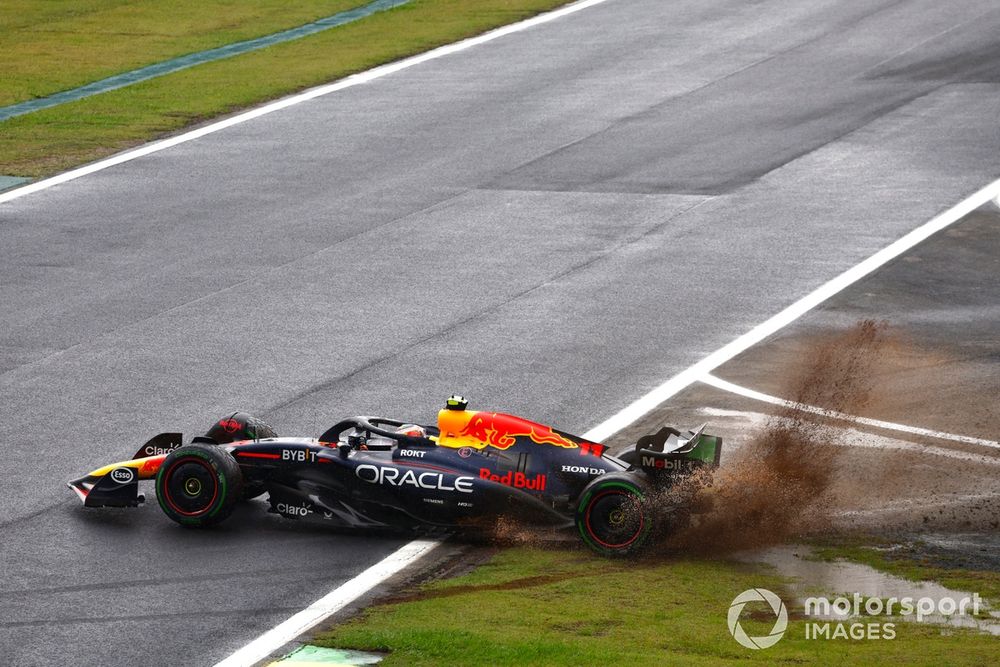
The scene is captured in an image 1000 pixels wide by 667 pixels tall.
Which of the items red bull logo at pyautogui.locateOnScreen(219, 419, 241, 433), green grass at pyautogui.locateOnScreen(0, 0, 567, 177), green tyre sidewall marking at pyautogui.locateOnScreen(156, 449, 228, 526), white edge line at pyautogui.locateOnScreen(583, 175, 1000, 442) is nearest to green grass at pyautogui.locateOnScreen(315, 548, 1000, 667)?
green tyre sidewall marking at pyautogui.locateOnScreen(156, 449, 228, 526)

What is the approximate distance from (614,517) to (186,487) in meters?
4.07

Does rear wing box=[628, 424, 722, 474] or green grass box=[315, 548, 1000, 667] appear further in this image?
rear wing box=[628, 424, 722, 474]

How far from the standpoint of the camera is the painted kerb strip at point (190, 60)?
118 feet

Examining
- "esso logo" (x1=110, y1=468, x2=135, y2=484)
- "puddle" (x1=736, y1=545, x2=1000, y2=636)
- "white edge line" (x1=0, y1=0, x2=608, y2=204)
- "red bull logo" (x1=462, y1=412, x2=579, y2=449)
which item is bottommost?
"puddle" (x1=736, y1=545, x2=1000, y2=636)

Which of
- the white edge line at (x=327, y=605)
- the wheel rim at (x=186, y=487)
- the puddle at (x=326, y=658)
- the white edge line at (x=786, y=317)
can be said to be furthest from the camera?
the white edge line at (x=786, y=317)

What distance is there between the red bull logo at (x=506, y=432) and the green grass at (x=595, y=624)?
1103mm

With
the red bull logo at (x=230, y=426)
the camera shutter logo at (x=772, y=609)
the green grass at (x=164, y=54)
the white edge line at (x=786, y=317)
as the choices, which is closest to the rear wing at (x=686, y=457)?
the camera shutter logo at (x=772, y=609)

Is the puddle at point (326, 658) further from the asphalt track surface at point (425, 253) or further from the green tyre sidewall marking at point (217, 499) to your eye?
the green tyre sidewall marking at point (217, 499)

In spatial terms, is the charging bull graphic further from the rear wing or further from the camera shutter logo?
the camera shutter logo

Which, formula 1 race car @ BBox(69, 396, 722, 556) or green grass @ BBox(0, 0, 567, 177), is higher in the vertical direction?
green grass @ BBox(0, 0, 567, 177)

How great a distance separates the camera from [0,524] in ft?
47.8

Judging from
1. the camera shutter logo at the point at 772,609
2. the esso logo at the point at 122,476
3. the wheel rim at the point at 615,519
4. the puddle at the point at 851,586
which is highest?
the esso logo at the point at 122,476

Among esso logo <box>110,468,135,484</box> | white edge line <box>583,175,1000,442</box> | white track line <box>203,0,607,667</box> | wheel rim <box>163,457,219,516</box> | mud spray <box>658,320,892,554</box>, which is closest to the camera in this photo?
white track line <box>203,0,607,667</box>

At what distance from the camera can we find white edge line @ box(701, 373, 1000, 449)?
1659cm
